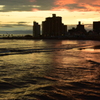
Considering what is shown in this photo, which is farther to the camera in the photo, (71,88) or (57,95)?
(71,88)

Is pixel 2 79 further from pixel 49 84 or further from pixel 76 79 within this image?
pixel 76 79

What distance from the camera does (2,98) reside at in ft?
26.5

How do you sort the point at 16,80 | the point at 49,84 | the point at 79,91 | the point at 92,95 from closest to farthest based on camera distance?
the point at 92,95 → the point at 79,91 → the point at 49,84 → the point at 16,80

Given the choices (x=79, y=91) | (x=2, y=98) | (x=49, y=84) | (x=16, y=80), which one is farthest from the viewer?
(x=16, y=80)

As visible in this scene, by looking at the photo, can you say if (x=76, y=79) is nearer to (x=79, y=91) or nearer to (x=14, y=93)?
(x=79, y=91)

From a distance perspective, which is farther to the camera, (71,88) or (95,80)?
(95,80)

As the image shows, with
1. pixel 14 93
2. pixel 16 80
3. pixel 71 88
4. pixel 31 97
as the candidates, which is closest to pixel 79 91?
pixel 71 88

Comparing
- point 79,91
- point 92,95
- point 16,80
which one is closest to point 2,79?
point 16,80

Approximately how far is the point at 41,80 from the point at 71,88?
2.43 metres

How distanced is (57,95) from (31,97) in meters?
1.23

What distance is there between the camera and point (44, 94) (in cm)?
875

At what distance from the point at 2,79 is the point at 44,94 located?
13.4 feet

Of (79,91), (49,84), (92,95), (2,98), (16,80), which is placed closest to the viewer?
(2,98)

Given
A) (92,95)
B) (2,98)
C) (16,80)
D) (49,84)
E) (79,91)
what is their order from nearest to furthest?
(2,98) → (92,95) → (79,91) → (49,84) → (16,80)
